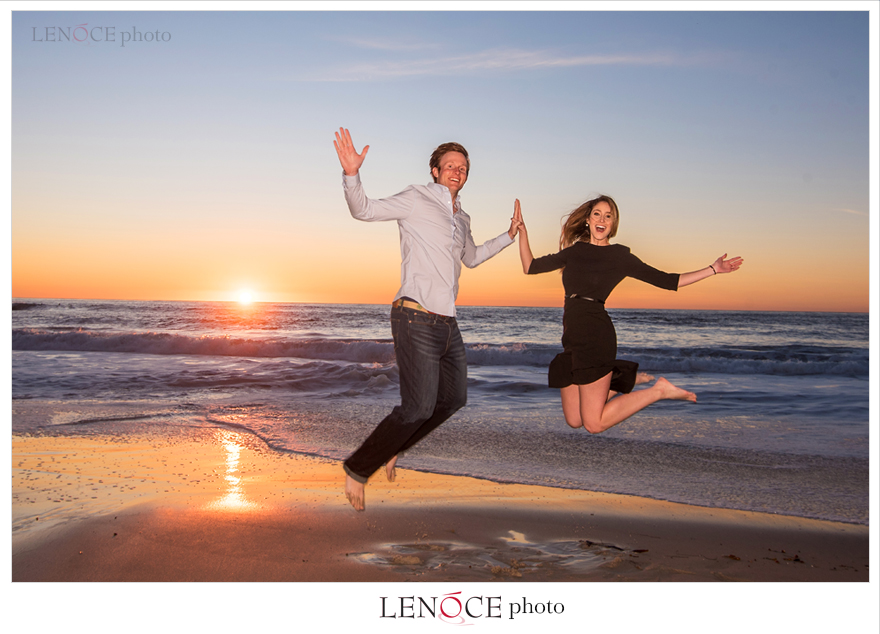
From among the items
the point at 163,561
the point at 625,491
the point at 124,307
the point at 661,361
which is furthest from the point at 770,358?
the point at 124,307

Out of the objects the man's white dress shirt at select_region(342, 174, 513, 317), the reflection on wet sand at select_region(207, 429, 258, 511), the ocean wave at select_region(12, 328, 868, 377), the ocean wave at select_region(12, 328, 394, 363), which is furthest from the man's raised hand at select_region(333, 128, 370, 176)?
the ocean wave at select_region(12, 328, 394, 363)

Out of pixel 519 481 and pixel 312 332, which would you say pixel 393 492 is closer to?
pixel 519 481

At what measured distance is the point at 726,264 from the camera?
3549mm

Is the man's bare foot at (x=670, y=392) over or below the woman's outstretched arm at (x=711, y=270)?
below

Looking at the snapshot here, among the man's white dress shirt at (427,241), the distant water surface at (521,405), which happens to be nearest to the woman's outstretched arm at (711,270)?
the man's white dress shirt at (427,241)

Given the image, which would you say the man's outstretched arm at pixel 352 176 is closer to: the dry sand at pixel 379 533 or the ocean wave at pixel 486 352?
the dry sand at pixel 379 533

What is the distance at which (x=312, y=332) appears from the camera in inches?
884

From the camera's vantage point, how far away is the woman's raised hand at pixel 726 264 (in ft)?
11.4

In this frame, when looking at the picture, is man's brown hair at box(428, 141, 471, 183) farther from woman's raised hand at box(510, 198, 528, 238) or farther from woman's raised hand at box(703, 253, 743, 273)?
woman's raised hand at box(703, 253, 743, 273)

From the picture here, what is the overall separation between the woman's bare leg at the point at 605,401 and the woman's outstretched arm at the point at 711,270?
61 cm

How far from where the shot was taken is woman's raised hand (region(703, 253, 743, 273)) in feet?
11.4

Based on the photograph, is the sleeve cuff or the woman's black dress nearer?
the sleeve cuff

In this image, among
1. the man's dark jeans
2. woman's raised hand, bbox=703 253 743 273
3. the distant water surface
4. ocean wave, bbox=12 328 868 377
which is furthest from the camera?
ocean wave, bbox=12 328 868 377

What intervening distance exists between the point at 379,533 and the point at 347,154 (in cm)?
228
